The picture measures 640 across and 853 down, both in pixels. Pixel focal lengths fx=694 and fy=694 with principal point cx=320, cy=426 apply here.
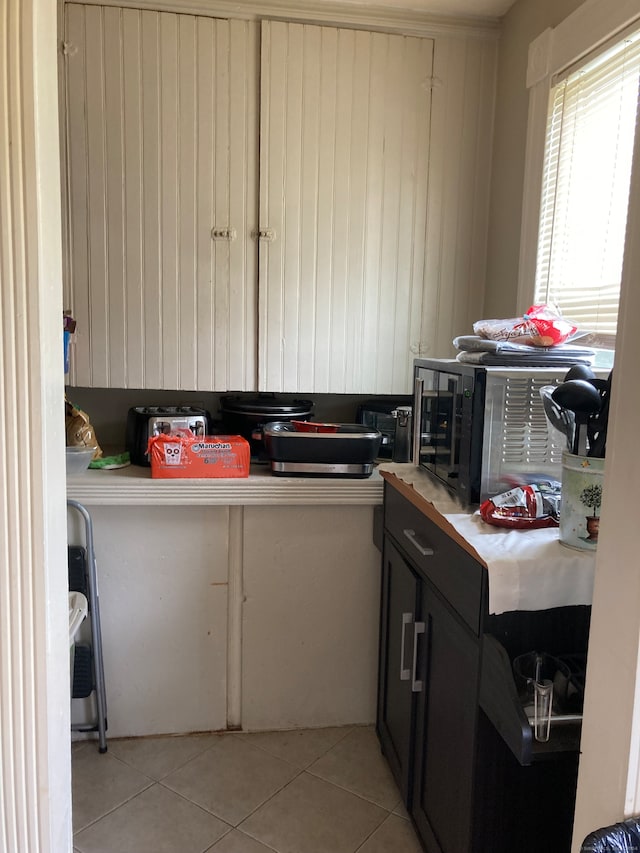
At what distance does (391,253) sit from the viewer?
225 centimetres

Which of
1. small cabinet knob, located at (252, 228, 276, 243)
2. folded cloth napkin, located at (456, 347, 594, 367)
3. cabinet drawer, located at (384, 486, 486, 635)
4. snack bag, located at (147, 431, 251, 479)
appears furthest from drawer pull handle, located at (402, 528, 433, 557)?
small cabinet knob, located at (252, 228, 276, 243)

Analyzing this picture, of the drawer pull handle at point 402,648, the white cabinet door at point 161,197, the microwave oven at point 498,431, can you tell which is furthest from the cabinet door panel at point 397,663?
the white cabinet door at point 161,197

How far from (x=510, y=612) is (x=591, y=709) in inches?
13.7

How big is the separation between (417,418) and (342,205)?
758mm

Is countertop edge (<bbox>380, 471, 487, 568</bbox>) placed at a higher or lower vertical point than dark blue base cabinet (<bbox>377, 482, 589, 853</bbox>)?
higher

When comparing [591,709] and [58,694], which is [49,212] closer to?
[58,694]

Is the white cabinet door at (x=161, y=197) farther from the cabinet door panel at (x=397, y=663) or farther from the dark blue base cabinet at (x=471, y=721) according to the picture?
the dark blue base cabinet at (x=471, y=721)

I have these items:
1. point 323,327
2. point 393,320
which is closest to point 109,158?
point 323,327

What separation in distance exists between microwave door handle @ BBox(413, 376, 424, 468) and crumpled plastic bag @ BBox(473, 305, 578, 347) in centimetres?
31

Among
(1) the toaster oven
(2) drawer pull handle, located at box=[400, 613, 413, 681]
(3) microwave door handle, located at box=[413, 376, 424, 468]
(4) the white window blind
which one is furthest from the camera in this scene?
(1) the toaster oven

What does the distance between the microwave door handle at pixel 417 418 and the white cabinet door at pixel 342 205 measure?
38 cm

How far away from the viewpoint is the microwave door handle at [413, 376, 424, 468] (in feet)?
6.24

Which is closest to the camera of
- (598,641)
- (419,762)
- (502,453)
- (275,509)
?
(598,641)

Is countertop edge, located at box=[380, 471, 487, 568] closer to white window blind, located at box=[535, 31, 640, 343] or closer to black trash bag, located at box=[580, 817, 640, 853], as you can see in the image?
black trash bag, located at box=[580, 817, 640, 853]
